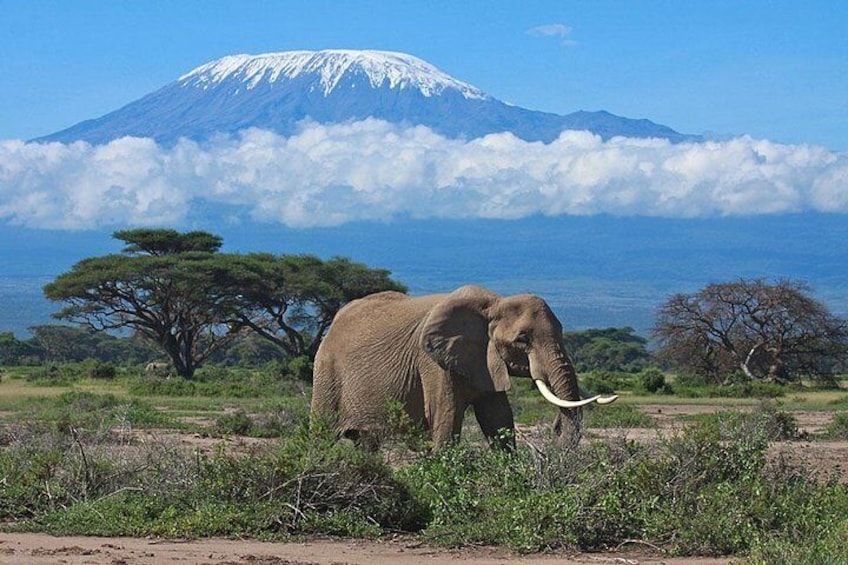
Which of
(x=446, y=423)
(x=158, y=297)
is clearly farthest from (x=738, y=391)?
(x=446, y=423)

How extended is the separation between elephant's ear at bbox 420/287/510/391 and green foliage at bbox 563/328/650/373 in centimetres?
5086

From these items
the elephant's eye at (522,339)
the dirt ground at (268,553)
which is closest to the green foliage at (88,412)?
the elephant's eye at (522,339)

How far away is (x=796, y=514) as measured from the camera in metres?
10.2

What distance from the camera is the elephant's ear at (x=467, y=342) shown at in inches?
514

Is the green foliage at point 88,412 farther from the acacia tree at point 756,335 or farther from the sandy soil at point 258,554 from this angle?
the acacia tree at point 756,335

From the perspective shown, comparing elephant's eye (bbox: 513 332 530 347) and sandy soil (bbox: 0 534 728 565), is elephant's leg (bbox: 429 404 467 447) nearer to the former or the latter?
elephant's eye (bbox: 513 332 530 347)

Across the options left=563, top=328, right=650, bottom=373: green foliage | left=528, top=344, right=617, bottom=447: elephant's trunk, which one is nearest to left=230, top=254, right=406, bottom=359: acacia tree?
left=563, top=328, right=650, bottom=373: green foliage

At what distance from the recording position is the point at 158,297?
47000mm

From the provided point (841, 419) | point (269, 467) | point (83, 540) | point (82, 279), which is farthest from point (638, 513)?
point (82, 279)

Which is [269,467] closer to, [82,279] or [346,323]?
[346,323]

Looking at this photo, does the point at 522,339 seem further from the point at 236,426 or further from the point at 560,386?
the point at 236,426

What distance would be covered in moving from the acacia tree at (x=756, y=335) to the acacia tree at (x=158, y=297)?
1445 centimetres

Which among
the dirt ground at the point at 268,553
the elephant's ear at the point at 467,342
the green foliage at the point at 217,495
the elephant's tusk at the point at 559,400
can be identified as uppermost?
the elephant's ear at the point at 467,342

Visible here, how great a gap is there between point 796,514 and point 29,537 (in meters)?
5.40
